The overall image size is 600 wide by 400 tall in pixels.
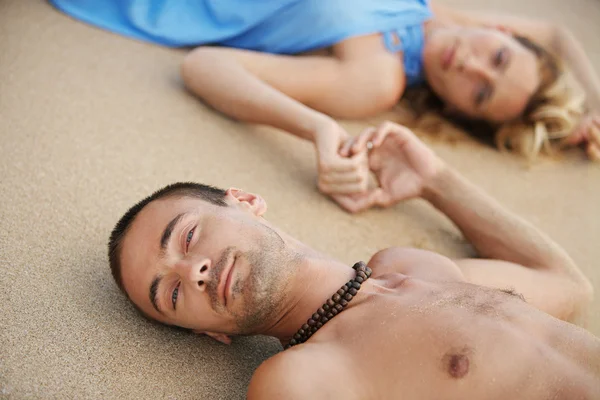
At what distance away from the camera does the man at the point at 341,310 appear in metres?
0.87

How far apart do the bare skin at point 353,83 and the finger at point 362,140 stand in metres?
0.02

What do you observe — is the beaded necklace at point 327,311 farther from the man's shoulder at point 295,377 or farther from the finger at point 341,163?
the finger at point 341,163

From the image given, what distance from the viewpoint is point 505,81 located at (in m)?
1.80

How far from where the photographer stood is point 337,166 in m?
1.45

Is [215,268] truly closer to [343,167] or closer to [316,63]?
[343,167]

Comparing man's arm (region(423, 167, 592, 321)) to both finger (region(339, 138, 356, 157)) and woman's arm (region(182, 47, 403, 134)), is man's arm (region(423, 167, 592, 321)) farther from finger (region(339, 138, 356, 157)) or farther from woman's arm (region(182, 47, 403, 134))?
woman's arm (region(182, 47, 403, 134))

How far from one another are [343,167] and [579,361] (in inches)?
27.7

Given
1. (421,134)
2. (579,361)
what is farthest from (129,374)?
(421,134)

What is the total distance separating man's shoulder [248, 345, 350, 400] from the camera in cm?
84

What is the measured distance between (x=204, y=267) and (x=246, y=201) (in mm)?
214

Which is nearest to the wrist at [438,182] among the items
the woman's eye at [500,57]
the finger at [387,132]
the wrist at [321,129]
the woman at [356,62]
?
the finger at [387,132]

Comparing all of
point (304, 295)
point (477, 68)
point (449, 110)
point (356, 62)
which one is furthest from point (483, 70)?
point (304, 295)

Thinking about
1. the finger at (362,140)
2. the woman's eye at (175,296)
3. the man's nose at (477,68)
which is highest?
the man's nose at (477,68)

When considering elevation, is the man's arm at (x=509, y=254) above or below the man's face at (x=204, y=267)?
below
